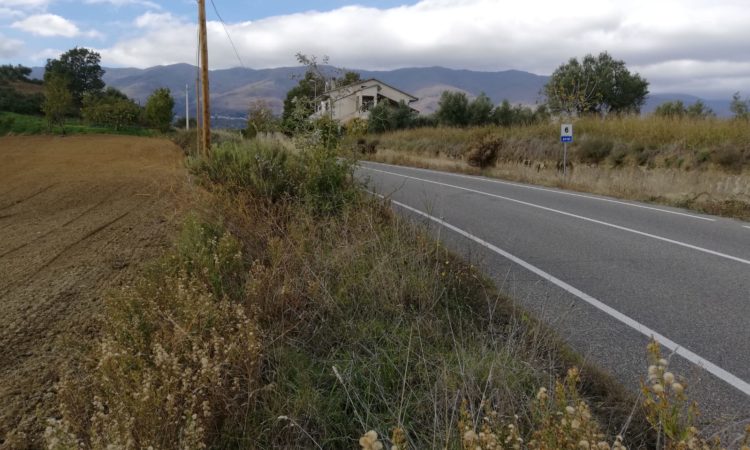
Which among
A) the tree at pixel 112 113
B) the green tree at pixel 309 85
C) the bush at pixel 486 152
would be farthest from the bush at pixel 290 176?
the tree at pixel 112 113

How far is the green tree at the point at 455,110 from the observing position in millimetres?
44719

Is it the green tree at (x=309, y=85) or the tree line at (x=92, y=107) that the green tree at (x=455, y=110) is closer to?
the tree line at (x=92, y=107)

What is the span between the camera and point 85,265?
21.0ft

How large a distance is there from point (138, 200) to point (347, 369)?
1045cm

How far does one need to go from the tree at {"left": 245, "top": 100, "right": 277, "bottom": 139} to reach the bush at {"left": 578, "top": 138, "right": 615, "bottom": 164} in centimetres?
1435

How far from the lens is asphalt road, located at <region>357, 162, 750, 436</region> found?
3.92 metres

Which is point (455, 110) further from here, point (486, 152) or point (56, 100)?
point (56, 100)

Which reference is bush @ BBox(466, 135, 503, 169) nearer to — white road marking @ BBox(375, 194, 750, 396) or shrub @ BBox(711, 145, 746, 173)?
shrub @ BBox(711, 145, 746, 173)

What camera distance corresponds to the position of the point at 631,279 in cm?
595

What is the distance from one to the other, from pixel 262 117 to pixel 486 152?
1774 centimetres

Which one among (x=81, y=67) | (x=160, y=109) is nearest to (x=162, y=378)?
(x=160, y=109)

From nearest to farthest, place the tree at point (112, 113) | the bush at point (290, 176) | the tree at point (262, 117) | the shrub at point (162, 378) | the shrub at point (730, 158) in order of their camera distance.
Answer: the shrub at point (162, 378) → the bush at point (290, 176) → the tree at point (262, 117) → the shrub at point (730, 158) → the tree at point (112, 113)

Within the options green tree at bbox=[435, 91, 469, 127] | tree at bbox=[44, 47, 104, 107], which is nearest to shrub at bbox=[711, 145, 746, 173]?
green tree at bbox=[435, 91, 469, 127]

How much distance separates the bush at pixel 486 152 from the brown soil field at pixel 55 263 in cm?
1505
